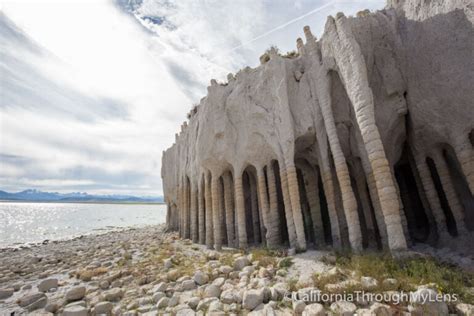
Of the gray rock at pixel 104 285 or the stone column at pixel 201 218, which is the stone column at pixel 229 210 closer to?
the stone column at pixel 201 218

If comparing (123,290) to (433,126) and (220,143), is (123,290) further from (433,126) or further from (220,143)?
(433,126)

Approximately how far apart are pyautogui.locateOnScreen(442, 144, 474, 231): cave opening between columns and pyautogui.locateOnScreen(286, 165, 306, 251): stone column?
29.5 ft

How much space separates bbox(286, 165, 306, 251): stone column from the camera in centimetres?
1250

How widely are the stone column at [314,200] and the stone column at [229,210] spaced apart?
6.36 m

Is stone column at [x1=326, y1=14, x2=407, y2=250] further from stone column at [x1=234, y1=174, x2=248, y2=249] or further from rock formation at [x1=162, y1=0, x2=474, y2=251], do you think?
stone column at [x1=234, y1=174, x2=248, y2=249]

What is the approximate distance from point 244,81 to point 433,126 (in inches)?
477

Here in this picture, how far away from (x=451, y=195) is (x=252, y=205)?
1351 cm

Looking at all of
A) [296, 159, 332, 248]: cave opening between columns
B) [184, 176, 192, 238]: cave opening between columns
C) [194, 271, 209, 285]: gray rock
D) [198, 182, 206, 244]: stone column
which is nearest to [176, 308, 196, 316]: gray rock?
[194, 271, 209, 285]: gray rock

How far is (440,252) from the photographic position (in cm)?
1120

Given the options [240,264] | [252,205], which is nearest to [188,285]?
[240,264]

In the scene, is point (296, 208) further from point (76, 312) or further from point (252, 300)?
point (76, 312)

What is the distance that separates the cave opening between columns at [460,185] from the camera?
12898 mm

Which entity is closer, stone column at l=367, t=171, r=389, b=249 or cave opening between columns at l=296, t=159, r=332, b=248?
stone column at l=367, t=171, r=389, b=249

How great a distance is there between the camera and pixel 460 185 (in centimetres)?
1362
